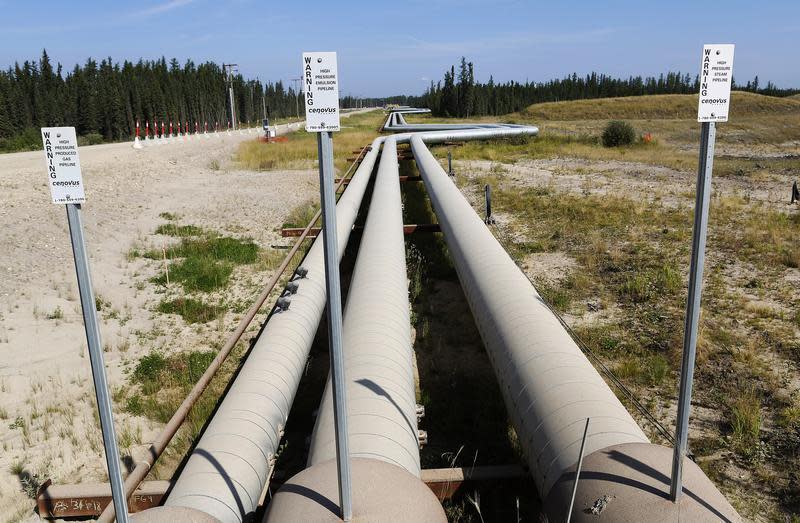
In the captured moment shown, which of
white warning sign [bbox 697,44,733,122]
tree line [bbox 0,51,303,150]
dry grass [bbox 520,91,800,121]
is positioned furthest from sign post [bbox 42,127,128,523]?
dry grass [bbox 520,91,800,121]

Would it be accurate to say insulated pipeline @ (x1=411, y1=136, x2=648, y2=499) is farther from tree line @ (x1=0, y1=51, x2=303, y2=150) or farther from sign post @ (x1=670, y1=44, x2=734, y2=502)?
tree line @ (x1=0, y1=51, x2=303, y2=150)

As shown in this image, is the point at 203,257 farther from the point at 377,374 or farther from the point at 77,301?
the point at 377,374

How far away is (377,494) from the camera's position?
312 cm

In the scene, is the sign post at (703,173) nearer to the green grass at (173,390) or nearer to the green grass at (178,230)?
the green grass at (173,390)

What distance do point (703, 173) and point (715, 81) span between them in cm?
43

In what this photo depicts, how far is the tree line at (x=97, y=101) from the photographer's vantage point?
5841 cm

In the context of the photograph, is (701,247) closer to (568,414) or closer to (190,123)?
(568,414)

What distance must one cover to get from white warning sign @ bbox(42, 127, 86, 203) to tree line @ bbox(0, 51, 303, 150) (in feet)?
157

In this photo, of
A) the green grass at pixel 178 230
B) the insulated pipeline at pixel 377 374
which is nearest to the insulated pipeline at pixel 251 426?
the insulated pipeline at pixel 377 374

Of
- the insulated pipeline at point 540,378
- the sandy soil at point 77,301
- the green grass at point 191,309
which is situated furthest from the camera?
the green grass at point 191,309

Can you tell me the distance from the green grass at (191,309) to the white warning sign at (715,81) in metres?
7.24

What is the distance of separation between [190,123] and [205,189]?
2673 inches

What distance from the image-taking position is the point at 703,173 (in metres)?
2.96

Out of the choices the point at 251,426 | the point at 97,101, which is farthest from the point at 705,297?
the point at 97,101
